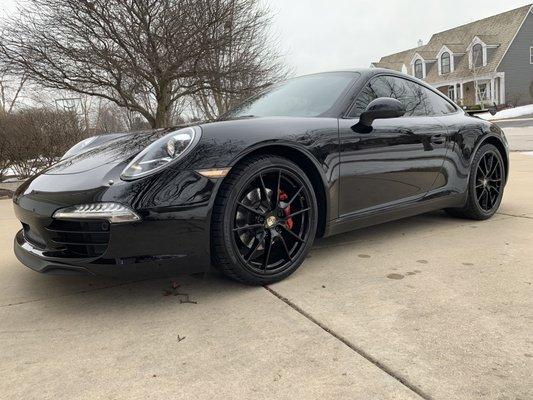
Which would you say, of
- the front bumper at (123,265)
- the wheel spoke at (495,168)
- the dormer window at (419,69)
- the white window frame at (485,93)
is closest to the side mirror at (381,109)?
the front bumper at (123,265)

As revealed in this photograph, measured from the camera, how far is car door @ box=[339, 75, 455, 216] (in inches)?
123

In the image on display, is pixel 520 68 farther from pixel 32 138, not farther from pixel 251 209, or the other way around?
pixel 251 209

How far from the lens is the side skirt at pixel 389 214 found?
123 inches

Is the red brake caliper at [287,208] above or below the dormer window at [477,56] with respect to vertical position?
below

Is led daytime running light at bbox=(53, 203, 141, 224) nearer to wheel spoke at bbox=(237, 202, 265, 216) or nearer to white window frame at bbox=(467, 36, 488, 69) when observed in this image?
wheel spoke at bbox=(237, 202, 265, 216)

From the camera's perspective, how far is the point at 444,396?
1689mm

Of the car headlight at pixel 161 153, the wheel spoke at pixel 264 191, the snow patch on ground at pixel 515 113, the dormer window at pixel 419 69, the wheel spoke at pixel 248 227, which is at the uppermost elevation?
the dormer window at pixel 419 69

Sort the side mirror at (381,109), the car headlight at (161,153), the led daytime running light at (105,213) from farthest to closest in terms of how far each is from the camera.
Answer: the side mirror at (381,109), the car headlight at (161,153), the led daytime running light at (105,213)

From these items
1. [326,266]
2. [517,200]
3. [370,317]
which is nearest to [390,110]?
[326,266]

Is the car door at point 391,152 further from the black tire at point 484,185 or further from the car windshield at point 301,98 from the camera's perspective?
the black tire at point 484,185

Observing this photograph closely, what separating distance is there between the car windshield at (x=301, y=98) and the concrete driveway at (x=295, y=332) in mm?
1054

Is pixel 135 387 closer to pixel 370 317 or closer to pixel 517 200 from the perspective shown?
pixel 370 317

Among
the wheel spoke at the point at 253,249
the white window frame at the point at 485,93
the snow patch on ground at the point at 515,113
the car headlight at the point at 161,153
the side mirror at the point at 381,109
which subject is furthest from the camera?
the white window frame at the point at 485,93

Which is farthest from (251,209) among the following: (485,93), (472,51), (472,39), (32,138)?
(472,39)
